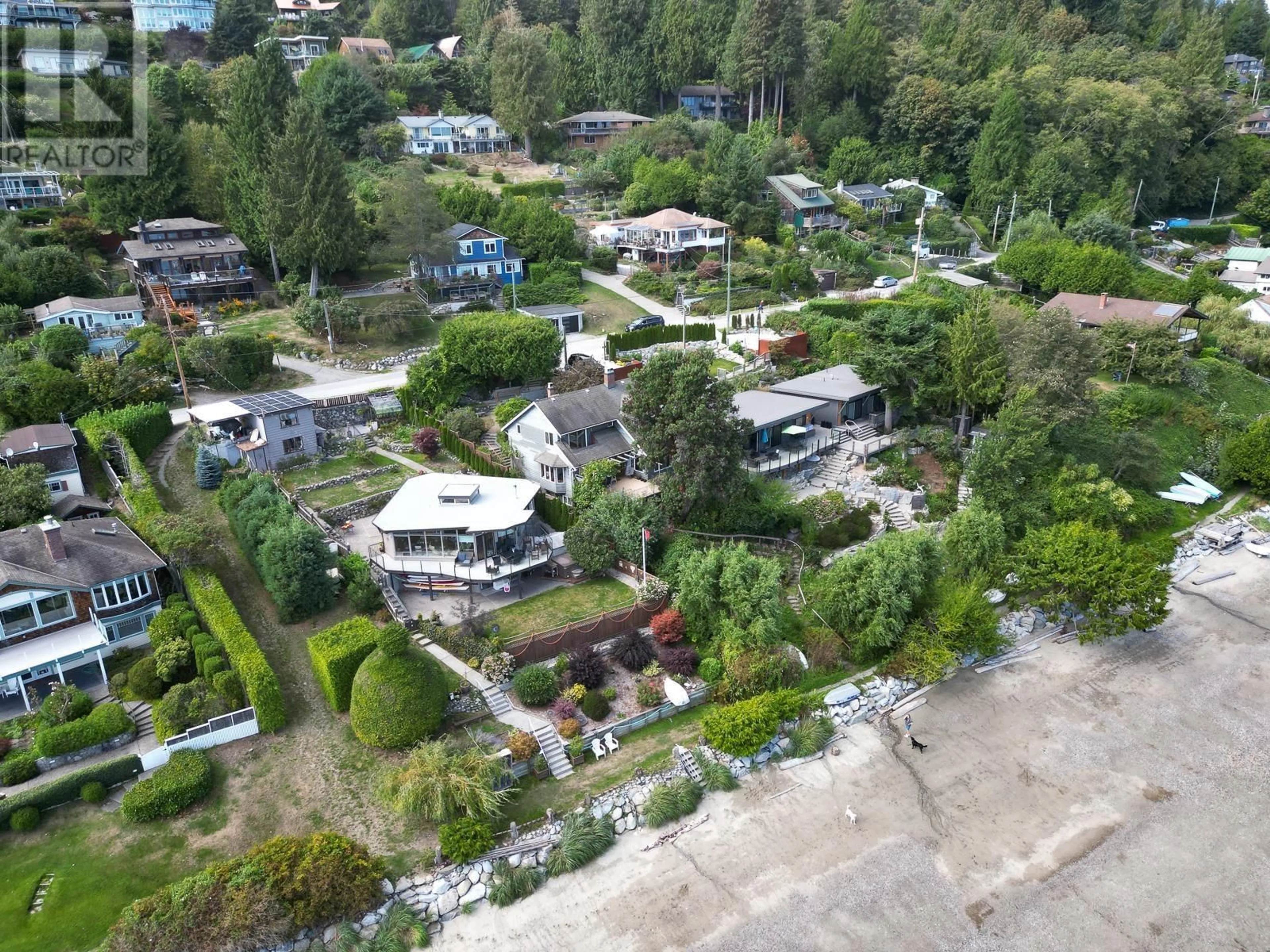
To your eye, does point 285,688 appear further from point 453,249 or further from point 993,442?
point 453,249

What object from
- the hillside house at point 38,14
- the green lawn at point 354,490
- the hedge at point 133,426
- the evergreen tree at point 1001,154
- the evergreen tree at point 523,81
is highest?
the hillside house at point 38,14

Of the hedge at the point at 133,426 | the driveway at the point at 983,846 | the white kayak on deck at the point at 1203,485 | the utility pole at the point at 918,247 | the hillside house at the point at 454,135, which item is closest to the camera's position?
the driveway at the point at 983,846

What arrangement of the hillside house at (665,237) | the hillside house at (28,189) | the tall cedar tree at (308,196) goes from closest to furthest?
the tall cedar tree at (308,196) → the hillside house at (28,189) → the hillside house at (665,237)

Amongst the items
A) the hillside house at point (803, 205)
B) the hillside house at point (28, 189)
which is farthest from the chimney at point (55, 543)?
the hillside house at point (803, 205)

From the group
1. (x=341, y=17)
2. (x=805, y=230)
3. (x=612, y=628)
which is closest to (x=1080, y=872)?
(x=612, y=628)

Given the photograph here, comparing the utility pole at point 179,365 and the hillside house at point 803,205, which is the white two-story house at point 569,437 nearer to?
the utility pole at point 179,365

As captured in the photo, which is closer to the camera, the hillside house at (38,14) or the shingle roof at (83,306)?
the shingle roof at (83,306)

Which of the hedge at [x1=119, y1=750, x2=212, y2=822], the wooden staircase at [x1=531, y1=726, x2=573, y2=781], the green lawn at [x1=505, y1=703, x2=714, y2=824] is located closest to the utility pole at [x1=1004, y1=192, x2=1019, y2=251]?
the green lawn at [x1=505, y1=703, x2=714, y2=824]
